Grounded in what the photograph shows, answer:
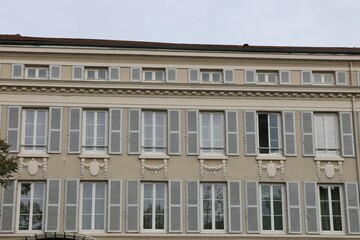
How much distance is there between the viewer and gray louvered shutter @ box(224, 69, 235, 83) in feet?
99.3

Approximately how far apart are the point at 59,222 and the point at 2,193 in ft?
8.54

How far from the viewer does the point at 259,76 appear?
30.6 metres

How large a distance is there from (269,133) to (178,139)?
4021mm

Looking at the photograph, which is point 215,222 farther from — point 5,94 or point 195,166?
point 5,94

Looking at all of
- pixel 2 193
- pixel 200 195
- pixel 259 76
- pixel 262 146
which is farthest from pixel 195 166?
pixel 2 193

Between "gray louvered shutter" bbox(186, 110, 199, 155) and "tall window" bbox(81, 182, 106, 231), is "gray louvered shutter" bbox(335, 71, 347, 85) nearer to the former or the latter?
"gray louvered shutter" bbox(186, 110, 199, 155)

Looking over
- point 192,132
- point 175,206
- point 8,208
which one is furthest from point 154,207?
point 8,208

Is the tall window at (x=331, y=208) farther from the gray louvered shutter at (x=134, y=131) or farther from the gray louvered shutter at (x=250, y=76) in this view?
the gray louvered shutter at (x=134, y=131)

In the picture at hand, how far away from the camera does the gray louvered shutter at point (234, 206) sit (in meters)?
28.6

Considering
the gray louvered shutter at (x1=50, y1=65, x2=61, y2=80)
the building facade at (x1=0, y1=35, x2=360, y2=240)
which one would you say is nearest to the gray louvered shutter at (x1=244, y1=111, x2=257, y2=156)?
the building facade at (x1=0, y1=35, x2=360, y2=240)

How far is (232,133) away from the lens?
97.5 feet

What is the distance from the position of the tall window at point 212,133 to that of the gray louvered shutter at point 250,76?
6.32ft

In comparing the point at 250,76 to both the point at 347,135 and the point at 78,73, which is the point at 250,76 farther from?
the point at 78,73

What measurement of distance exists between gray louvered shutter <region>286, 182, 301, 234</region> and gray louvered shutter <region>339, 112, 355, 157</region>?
266 centimetres
